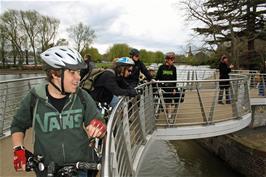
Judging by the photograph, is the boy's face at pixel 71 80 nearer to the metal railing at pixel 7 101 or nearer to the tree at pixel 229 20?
the metal railing at pixel 7 101

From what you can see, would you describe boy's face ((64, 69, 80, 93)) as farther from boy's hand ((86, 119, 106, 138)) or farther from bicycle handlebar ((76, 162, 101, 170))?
bicycle handlebar ((76, 162, 101, 170))

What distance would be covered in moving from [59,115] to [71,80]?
0.27 meters

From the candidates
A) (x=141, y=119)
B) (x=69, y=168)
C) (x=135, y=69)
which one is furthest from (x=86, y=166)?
(x=135, y=69)

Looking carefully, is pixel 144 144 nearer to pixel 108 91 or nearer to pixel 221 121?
pixel 108 91

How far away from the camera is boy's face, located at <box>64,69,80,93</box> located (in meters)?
2.44

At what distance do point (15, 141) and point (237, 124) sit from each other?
7.53 metres

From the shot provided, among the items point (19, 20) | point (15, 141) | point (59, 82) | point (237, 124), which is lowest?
point (237, 124)

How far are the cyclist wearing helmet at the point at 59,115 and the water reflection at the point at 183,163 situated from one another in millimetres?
11822

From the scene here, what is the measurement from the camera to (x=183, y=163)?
16.1 meters

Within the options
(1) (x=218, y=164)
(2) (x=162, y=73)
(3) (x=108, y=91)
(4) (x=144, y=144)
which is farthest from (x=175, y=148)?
(3) (x=108, y=91)

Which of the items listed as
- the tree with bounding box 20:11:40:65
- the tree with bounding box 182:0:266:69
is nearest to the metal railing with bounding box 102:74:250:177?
the tree with bounding box 182:0:266:69

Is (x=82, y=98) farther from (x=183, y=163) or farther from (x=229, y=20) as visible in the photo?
(x=229, y=20)

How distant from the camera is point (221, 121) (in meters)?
8.88

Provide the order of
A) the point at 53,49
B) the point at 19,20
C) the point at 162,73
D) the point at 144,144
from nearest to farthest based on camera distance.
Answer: the point at 53,49
the point at 144,144
the point at 162,73
the point at 19,20
